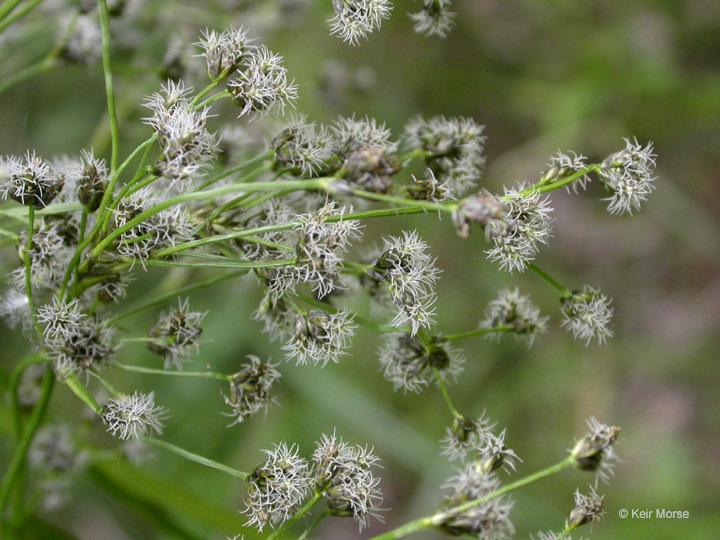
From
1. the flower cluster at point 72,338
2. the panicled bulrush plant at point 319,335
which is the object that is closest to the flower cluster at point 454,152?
the panicled bulrush plant at point 319,335

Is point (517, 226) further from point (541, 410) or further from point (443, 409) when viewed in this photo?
point (541, 410)

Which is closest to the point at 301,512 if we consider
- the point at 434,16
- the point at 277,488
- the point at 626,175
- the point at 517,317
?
the point at 277,488

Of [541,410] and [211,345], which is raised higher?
[541,410]

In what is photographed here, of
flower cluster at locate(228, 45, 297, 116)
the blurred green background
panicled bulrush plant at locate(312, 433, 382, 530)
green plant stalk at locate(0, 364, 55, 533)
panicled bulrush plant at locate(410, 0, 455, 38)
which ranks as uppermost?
the blurred green background

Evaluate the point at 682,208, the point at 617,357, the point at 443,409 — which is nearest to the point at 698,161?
the point at 682,208

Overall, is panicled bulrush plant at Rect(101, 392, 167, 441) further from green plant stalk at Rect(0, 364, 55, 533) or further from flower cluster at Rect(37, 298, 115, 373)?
green plant stalk at Rect(0, 364, 55, 533)

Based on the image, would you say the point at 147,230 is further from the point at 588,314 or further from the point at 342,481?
the point at 588,314

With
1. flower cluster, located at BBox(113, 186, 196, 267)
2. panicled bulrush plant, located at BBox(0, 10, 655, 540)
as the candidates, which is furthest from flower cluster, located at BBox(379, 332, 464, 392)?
flower cluster, located at BBox(113, 186, 196, 267)

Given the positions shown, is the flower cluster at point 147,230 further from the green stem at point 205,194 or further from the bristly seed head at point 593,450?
the bristly seed head at point 593,450
